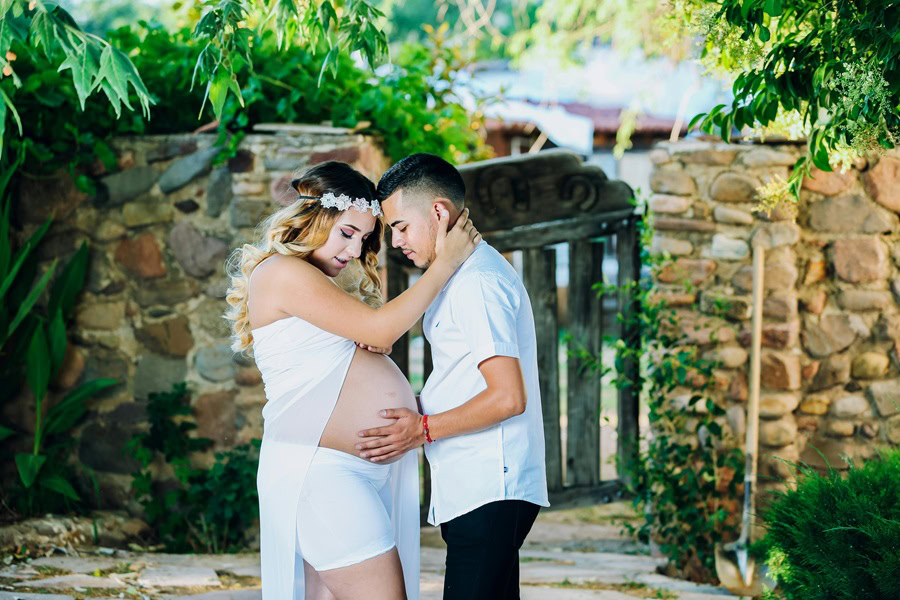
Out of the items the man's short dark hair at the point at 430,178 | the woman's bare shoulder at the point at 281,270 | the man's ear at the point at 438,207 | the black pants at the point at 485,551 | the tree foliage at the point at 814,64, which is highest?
the tree foliage at the point at 814,64

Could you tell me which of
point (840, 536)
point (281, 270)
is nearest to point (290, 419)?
point (281, 270)

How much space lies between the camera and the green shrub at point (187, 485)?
4.43 m

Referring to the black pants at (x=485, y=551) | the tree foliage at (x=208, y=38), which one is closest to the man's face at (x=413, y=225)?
the tree foliage at (x=208, y=38)

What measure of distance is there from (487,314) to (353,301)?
1.34 feet

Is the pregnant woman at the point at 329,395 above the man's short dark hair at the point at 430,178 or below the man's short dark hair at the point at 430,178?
below

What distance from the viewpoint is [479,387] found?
241 centimetres

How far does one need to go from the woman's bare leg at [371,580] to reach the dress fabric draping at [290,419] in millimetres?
165

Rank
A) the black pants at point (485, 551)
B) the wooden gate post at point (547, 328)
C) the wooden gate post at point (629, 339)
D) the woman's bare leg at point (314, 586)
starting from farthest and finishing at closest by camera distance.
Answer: the wooden gate post at point (547, 328) < the wooden gate post at point (629, 339) < the woman's bare leg at point (314, 586) < the black pants at point (485, 551)

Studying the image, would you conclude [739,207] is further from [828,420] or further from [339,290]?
[339,290]

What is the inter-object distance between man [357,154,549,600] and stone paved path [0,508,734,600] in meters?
1.39

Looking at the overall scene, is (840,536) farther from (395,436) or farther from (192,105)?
(192,105)

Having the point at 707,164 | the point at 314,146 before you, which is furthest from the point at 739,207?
the point at 314,146

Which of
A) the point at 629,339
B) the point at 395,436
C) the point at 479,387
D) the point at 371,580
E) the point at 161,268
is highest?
the point at 161,268

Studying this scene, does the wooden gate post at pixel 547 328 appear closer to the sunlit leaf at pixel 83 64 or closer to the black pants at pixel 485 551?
the black pants at pixel 485 551
